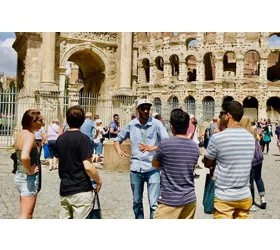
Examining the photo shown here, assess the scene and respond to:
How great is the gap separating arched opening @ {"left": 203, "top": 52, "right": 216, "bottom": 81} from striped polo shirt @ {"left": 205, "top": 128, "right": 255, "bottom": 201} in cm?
3929

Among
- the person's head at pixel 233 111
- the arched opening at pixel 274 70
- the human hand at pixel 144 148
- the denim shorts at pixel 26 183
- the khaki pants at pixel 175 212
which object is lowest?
the khaki pants at pixel 175 212

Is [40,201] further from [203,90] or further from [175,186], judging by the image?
[203,90]

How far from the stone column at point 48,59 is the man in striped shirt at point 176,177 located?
13457 millimetres

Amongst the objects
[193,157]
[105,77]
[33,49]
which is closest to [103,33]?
[105,77]

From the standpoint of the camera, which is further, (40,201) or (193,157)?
(40,201)

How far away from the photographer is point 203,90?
126ft

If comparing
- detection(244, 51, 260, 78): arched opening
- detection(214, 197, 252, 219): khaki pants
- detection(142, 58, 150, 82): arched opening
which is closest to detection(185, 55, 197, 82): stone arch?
detection(142, 58, 150, 82): arched opening

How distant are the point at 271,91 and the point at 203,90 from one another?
6.68 m

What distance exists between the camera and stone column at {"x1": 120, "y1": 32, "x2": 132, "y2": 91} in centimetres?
1795

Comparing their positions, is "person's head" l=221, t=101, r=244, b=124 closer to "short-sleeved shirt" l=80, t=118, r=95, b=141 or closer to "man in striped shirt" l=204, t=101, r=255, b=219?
"man in striped shirt" l=204, t=101, r=255, b=219

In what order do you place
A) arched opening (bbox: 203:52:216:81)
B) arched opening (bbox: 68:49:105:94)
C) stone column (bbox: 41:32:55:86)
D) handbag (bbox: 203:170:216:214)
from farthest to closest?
arched opening (bbox: 203:52:216:81) → arched opening (bbox: 68:49:105:94) → stone column (bbox: 41:32:55:86) → handbag (bbox: 203:170:216:214)

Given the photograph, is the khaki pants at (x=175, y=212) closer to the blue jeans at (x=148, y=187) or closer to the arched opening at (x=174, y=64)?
the blue jeans at (x=148, y=187)

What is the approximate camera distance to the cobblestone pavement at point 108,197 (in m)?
5.72

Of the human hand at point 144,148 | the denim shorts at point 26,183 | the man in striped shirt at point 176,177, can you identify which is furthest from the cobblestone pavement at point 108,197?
the man in striped shirt at point 176,177
